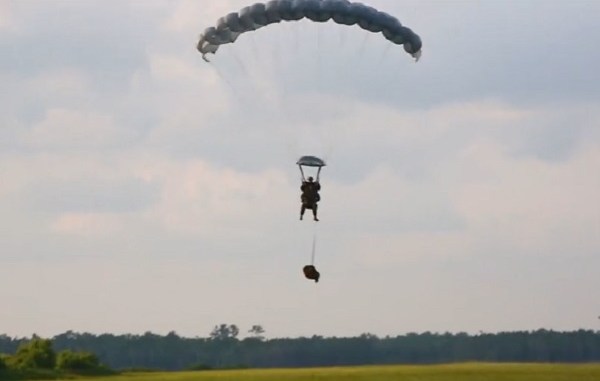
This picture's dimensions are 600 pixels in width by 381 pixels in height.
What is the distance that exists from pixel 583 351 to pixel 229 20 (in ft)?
365

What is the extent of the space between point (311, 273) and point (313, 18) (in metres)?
7.28

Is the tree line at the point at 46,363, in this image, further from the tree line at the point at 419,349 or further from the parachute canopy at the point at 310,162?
the parachute canopy at the point at 310,162

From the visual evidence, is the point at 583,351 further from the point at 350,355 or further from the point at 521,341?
the point at 350,355

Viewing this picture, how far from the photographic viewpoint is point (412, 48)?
127ft

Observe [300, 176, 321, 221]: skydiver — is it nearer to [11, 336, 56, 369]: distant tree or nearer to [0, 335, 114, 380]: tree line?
[0, 335, 114, 380]: tree line

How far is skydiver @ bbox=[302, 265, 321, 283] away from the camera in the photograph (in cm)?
3647

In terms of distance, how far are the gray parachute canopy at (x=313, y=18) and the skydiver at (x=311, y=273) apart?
7.07m

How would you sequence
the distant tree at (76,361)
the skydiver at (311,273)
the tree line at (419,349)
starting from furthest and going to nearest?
1. the tree line at (419,349)
2. the distant tree at (76,361)
3. the skydiver at (311,273)

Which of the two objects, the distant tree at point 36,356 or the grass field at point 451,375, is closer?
the grass field at point 451,375

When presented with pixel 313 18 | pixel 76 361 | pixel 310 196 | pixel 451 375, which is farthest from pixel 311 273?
pixel 76 361

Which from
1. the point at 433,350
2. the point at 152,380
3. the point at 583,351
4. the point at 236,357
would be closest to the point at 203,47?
the point at 152,380

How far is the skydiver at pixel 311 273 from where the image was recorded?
120 feet

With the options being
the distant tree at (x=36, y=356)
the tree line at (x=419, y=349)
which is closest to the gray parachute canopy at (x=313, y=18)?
the distant tree at (x=36, y=356)

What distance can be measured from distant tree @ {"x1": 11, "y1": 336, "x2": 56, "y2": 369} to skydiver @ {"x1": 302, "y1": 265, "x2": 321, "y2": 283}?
217 ft
